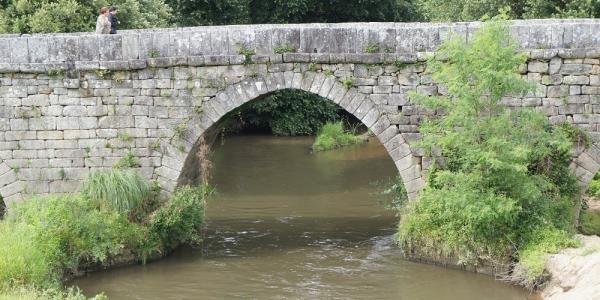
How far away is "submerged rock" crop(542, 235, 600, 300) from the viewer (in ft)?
33.1

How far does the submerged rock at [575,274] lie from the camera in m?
10.1

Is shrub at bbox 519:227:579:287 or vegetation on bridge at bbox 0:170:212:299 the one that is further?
shrub at bbox 519:227:579:287

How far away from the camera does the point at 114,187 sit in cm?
1296

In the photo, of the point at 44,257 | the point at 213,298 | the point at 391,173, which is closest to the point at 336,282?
the point at 213,298

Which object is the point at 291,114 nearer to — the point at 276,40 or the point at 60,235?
the point at 276,40

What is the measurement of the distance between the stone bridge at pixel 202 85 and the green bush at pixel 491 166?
1.70ft

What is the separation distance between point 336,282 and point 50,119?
533 cm

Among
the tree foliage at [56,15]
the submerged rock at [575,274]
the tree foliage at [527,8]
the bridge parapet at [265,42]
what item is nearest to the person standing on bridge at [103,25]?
the bridge parapet at [265,42]

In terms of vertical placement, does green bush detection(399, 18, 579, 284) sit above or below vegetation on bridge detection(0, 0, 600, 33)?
below

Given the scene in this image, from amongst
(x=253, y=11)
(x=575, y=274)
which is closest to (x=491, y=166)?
(x=575, y=274)

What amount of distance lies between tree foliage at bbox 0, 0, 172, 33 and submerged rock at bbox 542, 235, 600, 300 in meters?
11.1

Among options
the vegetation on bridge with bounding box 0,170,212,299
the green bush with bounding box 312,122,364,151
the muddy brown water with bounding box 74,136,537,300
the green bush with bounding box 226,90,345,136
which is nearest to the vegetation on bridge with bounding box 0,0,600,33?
the green bush with bounding box 226,90,345,136

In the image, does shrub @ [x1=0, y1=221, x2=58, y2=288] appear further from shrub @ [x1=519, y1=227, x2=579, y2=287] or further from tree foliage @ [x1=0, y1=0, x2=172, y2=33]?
tree foliage @ [x1=0, y1=0, x2=172, y2=33]

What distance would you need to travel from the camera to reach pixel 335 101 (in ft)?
42.7
